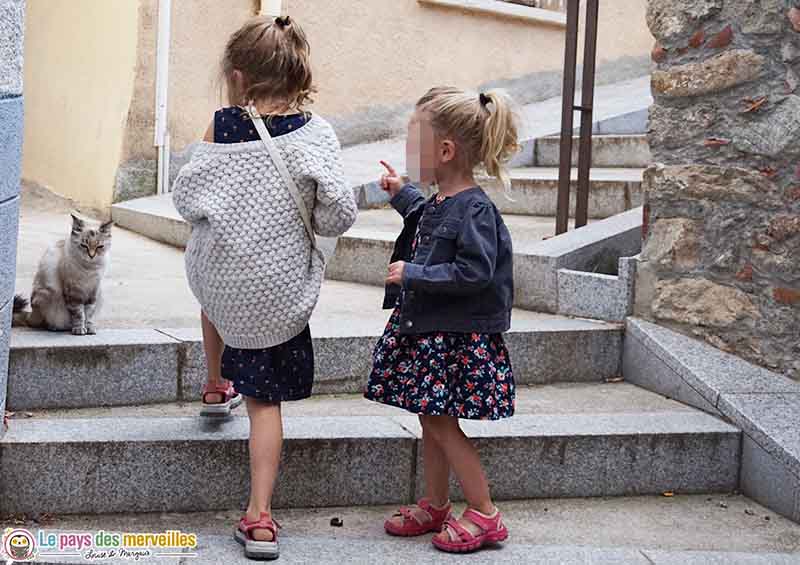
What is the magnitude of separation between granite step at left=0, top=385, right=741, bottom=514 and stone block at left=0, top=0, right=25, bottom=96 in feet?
2.99

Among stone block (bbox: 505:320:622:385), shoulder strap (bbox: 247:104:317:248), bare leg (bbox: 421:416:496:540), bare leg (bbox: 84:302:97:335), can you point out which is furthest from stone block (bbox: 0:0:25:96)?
stone block (bbox: 505:320:622:385)

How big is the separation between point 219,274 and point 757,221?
1966 millimetres

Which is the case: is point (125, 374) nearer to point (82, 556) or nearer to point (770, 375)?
point (82, 556)

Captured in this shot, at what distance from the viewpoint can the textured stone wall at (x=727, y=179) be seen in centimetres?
378

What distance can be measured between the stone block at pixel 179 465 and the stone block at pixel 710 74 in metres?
1.68

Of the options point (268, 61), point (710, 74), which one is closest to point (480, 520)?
point (268, 61)

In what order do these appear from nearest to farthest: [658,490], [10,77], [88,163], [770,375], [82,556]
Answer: [82,556]
[10,77]
[658,490]
[770,375]
[88,163]

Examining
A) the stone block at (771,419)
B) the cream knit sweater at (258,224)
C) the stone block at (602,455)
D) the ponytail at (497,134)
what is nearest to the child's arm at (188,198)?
the cream knit sweater at (258,224)

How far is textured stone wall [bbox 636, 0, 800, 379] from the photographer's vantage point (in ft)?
12.4

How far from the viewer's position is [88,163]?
7238 mm

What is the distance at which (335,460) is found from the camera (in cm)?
331

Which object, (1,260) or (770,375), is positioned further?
(770,375)

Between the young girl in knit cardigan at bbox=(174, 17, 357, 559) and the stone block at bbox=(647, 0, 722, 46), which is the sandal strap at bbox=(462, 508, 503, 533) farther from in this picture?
the stone block at bbox=(647, 0, 722, 46)

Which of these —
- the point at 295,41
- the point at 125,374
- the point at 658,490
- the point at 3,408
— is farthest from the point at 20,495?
the point at 658,490
